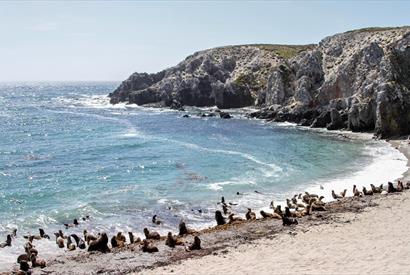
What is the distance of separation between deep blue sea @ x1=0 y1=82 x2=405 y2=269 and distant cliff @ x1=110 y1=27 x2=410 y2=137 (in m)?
5.75

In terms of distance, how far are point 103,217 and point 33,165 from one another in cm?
2294

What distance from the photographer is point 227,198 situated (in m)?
40.5

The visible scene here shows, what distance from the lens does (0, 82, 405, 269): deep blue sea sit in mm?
36375

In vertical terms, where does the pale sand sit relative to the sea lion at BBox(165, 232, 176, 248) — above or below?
above

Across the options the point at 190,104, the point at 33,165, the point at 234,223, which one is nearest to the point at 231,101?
the point at 190,104

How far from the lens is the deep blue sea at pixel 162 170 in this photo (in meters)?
36.4

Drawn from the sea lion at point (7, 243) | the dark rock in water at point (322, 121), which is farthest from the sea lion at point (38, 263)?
the dark rock in water at point (322, 121)

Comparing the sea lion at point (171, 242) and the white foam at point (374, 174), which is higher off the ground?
the white foam at point (374, 174)

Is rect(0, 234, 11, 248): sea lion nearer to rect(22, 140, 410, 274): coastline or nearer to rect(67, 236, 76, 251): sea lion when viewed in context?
rect(67, 236, 76, 251): sea lion

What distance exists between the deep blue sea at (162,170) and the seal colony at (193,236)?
138 cm

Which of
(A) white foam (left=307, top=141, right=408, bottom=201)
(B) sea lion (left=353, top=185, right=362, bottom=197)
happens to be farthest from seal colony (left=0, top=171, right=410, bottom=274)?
(A) white foam (left=307, top=141, right=408, bottom=201)

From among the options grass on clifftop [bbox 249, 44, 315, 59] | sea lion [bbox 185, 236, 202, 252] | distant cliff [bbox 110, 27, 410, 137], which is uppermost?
grass on clifftop [bbox 249, 44, 315, 59]

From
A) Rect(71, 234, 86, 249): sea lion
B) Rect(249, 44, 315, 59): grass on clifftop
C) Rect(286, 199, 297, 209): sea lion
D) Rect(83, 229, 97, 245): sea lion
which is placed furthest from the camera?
Rect(249, 44, 315, 59): grass on clifftop

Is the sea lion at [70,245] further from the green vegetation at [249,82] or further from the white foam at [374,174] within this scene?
the green vegetation at [249,82]
